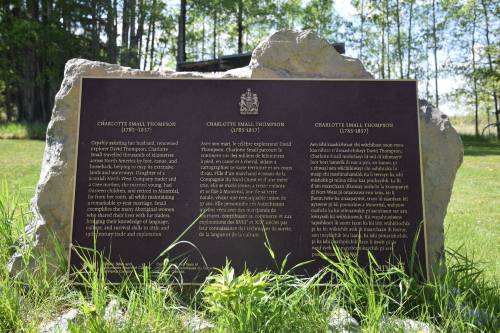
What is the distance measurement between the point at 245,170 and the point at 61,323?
5.63 ft

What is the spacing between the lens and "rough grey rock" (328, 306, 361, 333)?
8.47 ft

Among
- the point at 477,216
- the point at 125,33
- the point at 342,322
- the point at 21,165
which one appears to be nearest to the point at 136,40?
the point at 125,33

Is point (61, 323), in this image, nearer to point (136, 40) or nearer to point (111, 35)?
point (111, 35)

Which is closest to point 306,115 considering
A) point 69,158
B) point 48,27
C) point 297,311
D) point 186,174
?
point 186,174

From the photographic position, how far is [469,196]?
7.73 metres

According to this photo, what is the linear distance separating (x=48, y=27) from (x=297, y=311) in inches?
824

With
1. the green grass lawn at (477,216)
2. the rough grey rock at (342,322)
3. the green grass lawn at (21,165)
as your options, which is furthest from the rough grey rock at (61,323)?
the green grass lawn at (21,165)

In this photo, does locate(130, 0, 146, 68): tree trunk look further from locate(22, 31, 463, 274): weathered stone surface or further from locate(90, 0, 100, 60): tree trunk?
locate(22, 31, 463, 274): weathered stone surface

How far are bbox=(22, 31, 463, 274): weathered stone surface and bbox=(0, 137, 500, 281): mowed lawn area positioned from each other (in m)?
0.63

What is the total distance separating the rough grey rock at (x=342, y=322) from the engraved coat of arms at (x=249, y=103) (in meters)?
1.69

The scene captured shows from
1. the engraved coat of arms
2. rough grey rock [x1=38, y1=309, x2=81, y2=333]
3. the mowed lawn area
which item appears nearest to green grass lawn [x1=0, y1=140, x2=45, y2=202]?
the mowed lawn area

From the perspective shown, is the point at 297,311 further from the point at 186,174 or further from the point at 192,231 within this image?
the point at 186,174

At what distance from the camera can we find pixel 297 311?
2.67 meters

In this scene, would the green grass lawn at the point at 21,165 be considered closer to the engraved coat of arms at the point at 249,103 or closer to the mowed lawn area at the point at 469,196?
the mowed lawn area at the point at 469,196
